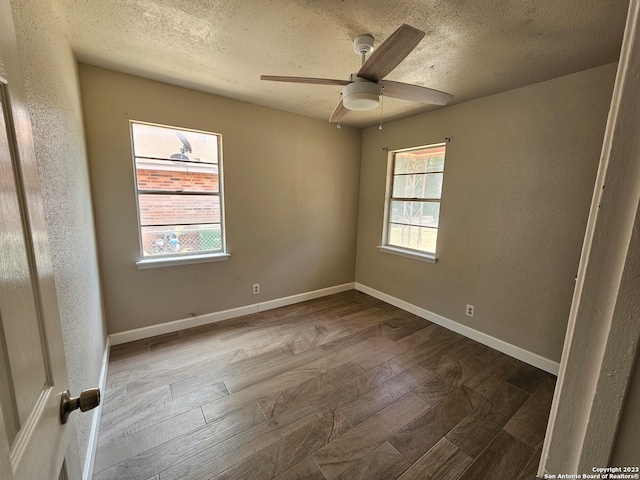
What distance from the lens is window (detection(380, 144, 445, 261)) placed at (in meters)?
3.08

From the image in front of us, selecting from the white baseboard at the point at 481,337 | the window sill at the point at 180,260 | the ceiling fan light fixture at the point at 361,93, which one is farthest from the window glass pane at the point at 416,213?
the window sill at the point at 180,260

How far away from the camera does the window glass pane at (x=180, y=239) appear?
260 cm

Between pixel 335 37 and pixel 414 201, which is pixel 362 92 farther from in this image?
pixel 414 201

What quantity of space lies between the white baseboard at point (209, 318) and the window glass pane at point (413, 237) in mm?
1167

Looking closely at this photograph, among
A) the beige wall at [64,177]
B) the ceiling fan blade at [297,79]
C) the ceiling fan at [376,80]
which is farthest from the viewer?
the ceiling fan blade at [297,79]

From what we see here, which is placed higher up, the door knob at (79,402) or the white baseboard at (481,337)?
the door knob at (79,402)

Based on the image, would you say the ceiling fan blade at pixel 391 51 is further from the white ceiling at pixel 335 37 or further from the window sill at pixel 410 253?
the window sill at pixel 410 253

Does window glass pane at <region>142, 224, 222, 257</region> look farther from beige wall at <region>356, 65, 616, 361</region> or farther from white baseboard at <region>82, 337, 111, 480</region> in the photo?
beige wall at <region>356, 65, 616, 361</region>

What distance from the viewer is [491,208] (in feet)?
8.29

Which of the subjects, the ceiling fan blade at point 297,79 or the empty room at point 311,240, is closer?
the empty room at point 311,240

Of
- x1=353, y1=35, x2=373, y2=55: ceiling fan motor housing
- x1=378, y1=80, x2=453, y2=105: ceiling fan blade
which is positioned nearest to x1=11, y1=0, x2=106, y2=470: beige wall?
x1=353, y1=35, x2=373, y2=55: ceiling fan motor housing

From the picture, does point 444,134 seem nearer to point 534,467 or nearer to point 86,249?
point 534,467

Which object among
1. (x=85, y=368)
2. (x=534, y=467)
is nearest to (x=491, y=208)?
(x=534, y=467)

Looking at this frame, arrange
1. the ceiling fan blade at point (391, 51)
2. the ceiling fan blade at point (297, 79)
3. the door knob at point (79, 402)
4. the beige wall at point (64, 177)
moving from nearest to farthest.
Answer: the door knob at point (79, 402)
the beige wall at point (64, 177)
the ceiling fan blade at point (391, 51)
the ceiling fan blade at point (297, 79)
